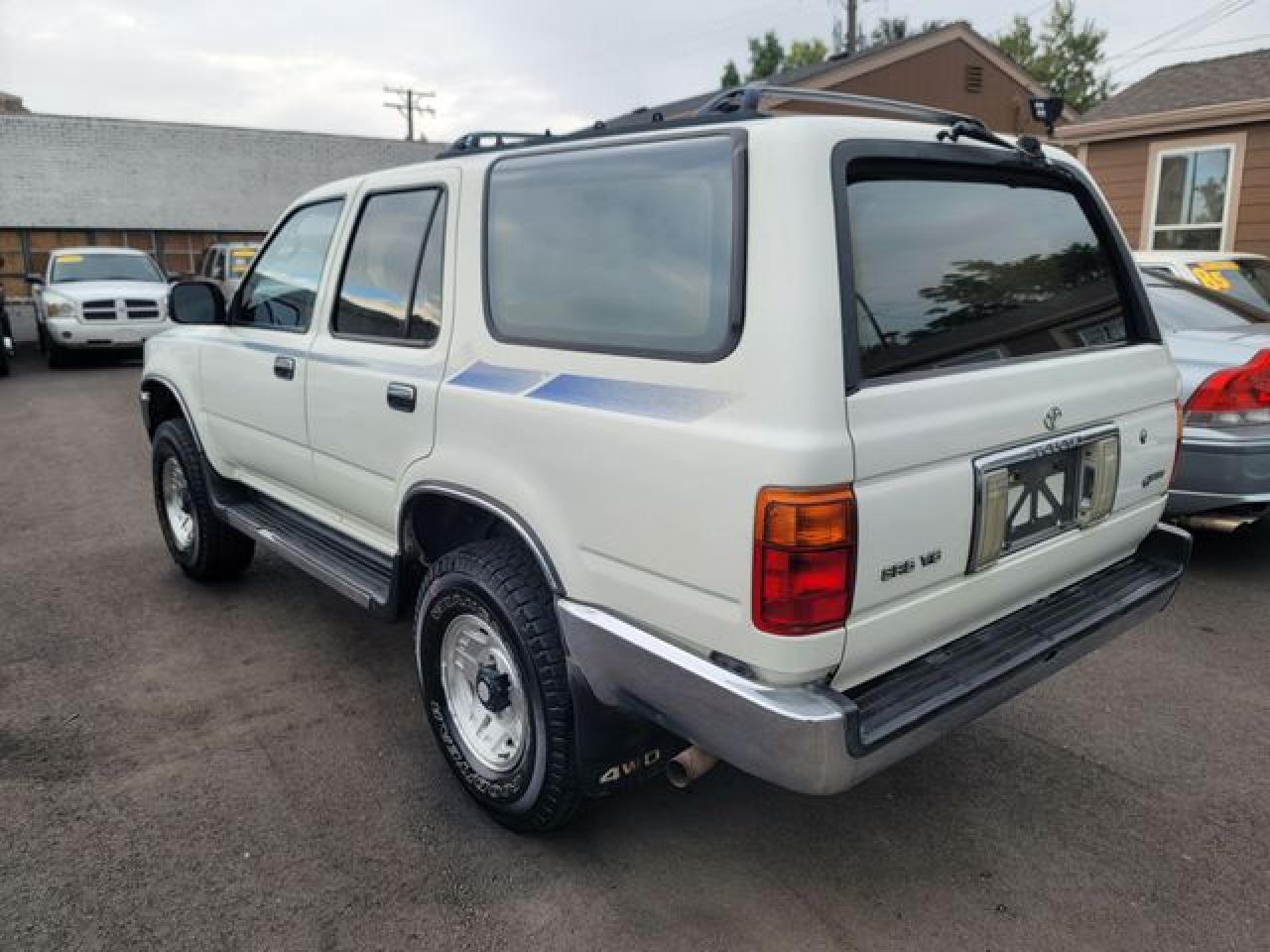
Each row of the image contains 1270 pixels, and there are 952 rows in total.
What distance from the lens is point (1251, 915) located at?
259 centimetres

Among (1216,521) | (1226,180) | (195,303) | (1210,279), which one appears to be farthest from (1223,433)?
(1226,180)

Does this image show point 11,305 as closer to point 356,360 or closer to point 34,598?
point 34,598

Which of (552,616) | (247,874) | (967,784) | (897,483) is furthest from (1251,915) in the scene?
(247,874)

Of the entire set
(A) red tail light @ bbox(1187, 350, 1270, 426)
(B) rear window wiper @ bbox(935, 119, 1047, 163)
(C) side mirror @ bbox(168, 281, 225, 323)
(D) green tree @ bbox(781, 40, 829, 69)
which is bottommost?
(A) red tail light @ bbox(1187, 350, 1270, 426)

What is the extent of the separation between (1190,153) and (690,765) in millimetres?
12904

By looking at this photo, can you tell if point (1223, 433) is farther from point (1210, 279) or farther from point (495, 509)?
point (495, 509)

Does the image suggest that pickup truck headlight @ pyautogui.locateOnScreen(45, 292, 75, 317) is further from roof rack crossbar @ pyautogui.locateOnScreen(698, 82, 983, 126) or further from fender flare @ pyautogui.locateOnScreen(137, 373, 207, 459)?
roof rack crossbar @ pyautogui.locateOnScreen(698, 82, 983, 126)

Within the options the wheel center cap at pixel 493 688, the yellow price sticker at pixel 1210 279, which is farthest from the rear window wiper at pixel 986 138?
the yellow price sticker at pixel 1210 279

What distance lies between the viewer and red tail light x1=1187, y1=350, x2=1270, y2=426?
15.8ft

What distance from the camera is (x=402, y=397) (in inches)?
125

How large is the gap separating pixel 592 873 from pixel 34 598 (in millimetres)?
3673

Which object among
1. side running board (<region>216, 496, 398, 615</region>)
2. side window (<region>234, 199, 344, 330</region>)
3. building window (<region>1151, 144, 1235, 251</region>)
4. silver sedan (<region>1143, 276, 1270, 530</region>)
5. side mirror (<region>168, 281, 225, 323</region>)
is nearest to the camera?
side running board (<region>216, 496, 398, 615</region>)

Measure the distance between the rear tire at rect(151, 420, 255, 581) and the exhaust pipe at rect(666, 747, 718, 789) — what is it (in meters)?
3.02

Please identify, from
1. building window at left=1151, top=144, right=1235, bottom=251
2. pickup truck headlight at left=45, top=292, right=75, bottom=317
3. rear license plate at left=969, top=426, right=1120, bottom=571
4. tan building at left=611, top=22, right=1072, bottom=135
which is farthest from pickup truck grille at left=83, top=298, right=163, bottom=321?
rear license plate at left=969, top=426, right=1120, bottom=571
